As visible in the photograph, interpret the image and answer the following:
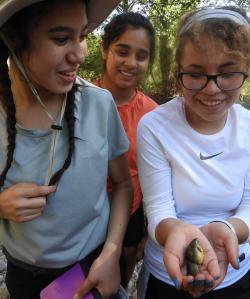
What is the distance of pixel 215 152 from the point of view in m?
1.46

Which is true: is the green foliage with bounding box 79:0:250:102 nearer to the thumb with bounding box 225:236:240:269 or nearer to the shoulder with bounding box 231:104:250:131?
the shoulder with bounding box 231:104:250:131

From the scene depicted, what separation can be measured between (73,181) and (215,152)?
57 cm

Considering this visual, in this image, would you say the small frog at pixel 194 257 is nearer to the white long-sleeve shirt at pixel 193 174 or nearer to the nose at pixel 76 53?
the white long-sleeve shirt at pixel 193 174

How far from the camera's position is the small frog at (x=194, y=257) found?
1.13 meters

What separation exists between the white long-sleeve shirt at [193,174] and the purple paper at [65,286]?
1.05 feet

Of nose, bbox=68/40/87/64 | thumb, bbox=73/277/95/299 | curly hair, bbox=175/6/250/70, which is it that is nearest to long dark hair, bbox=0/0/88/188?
nose, bbox=68/40/87/64

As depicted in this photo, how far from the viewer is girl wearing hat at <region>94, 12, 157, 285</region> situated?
2.34m

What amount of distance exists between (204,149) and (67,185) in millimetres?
556

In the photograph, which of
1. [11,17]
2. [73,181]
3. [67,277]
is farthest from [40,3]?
[67,277]

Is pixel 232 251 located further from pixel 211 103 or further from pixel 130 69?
pixel 130 69

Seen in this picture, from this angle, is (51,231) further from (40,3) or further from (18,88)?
(40,3)

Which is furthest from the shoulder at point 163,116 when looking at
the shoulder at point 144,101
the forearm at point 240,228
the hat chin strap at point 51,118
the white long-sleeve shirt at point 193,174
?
the shoulder at point 144,101

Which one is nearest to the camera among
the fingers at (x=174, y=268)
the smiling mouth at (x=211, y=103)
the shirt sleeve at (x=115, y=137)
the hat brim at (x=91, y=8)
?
the fingers at (x=174, y=268)

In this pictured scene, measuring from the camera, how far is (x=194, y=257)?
1.15m
